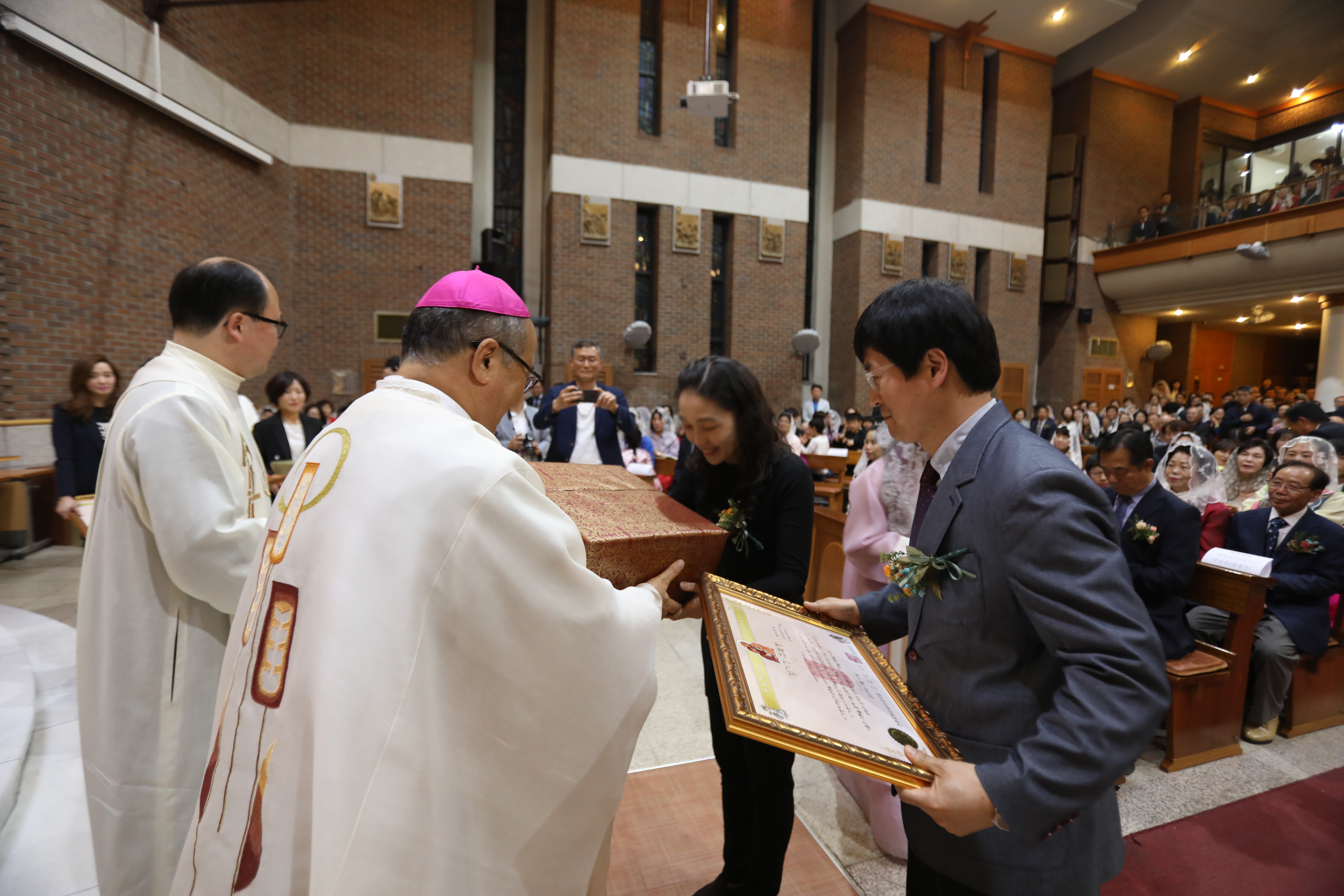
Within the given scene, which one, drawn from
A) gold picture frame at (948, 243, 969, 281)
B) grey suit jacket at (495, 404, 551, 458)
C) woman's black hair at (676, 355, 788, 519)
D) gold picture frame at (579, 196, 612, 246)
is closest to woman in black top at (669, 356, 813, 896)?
woman's black hair at (676, 355, 788, 519)

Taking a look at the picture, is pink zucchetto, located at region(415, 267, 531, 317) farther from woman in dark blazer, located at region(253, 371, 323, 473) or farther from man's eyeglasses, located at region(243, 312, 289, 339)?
woman in dark blazer, located at region(253, 371, 323, 473)

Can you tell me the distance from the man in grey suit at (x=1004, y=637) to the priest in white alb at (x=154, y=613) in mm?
1668

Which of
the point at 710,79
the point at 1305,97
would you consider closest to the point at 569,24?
the point at 710,79

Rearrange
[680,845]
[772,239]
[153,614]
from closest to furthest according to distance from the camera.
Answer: [153,614], [680,845], [772,239]

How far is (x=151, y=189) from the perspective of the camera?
785 cm

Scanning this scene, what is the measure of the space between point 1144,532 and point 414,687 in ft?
11.6

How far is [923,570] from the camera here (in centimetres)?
111

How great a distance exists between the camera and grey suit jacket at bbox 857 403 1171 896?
0.87 metres

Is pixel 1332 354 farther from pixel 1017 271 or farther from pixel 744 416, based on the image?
pixel 744 416

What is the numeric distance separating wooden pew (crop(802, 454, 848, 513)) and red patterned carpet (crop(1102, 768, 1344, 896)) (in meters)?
3.90

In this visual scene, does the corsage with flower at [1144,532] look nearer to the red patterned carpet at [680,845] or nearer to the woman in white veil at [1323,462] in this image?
the woman in white veil at [1323,462]

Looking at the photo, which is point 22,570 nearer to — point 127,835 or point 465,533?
point 127,835

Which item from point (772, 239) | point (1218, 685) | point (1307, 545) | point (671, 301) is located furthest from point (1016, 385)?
point (1218, 685)

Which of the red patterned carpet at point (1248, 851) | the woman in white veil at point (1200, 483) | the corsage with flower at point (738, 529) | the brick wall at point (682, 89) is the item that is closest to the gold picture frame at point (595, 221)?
the brick wall at point (682, 89)
